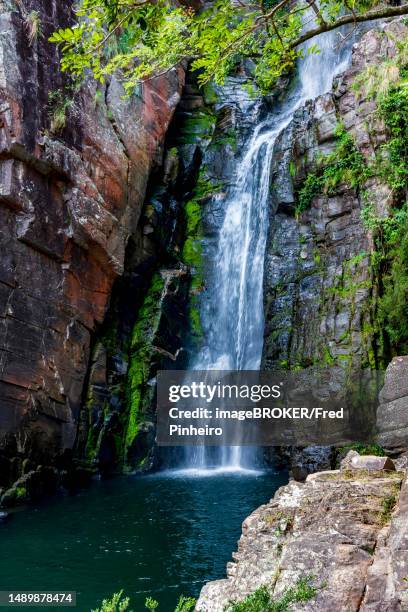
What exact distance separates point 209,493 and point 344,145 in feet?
34.6

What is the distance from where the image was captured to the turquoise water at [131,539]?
23.6 feet

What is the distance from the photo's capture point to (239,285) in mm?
17984

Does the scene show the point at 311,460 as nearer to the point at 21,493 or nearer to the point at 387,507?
the point at 21,493

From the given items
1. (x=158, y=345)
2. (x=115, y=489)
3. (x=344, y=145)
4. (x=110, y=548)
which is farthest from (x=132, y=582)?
(x=344, y=145)

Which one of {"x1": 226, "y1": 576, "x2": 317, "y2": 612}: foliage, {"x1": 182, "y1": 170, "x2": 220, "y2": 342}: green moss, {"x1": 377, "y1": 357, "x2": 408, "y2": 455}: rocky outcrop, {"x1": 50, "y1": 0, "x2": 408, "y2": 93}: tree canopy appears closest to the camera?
{"x1": 226, "y1": 576, "x2": 317, "y2": 612}: foliage

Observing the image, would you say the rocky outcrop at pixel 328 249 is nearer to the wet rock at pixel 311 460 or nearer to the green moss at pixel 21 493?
the wet rock at pixel 311 460

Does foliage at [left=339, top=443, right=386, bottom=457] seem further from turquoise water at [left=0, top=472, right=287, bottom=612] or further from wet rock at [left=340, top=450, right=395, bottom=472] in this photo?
wet rock at [left=340, top=450, right=395, bottom=472]

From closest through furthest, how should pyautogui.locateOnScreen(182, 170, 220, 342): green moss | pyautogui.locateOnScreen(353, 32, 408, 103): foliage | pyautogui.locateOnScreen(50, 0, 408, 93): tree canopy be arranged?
1. pyautogui.locateOnScreen(50, 0, 408, 93): tree canopy
2. pyautogui.locateOnScreen(353, 32, 408, 103): foliage
3. pyautogui.locateOnScreen(182, 170, 220, 342): green moss

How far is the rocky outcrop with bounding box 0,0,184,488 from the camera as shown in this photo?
12.4 meters

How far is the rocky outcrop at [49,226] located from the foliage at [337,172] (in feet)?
17.5

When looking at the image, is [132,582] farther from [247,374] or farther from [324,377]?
[247,374]

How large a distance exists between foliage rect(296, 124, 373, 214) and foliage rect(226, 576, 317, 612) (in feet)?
44.8

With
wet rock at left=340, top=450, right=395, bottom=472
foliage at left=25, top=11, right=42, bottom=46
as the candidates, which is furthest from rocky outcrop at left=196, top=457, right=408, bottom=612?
foliage at left=25, top=11, right=42, bottom=46

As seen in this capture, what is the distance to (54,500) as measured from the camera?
12.3 meters
